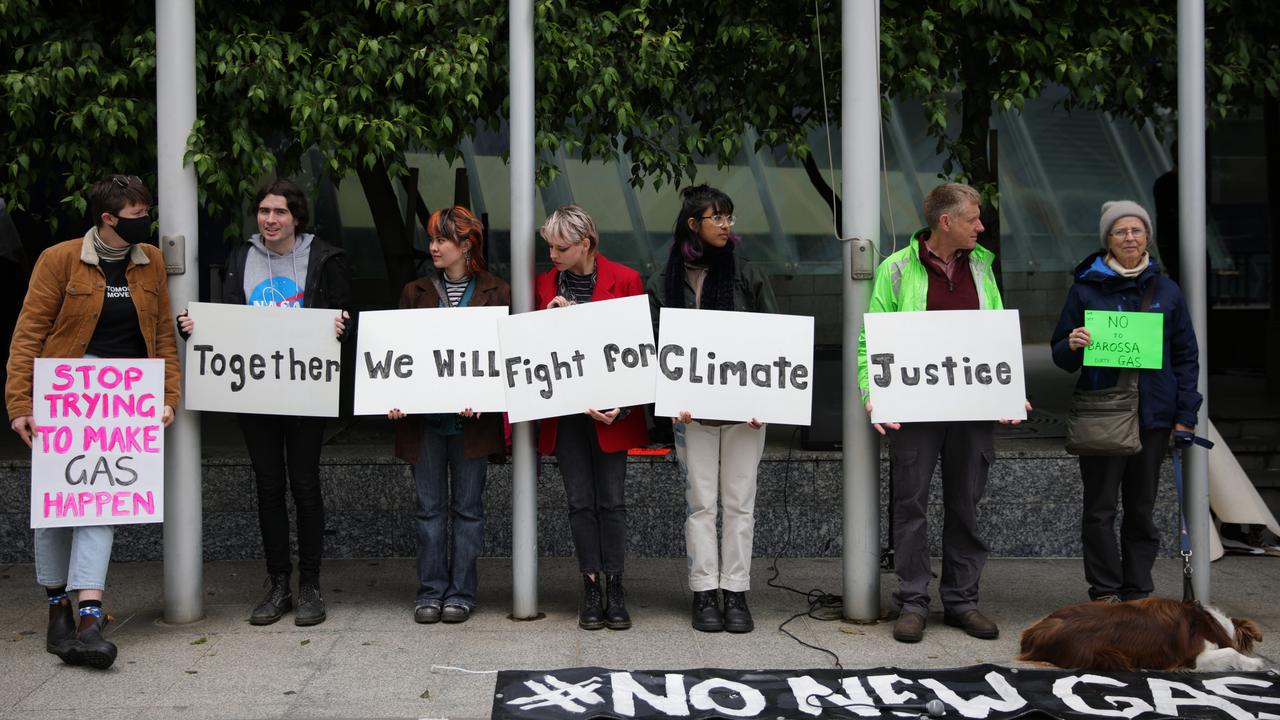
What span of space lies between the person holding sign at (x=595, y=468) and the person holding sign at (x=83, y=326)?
68.4 inches

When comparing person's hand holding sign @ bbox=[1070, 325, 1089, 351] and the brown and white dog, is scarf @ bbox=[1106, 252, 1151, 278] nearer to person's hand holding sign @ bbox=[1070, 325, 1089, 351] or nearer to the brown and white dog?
person's hand holding sign @ bbox=[1070, 325, 1089, 351]

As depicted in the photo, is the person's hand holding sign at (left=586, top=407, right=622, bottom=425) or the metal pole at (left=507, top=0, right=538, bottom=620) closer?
the person's hand holding sign at (left=586, top=407, right=622, bottom=425)

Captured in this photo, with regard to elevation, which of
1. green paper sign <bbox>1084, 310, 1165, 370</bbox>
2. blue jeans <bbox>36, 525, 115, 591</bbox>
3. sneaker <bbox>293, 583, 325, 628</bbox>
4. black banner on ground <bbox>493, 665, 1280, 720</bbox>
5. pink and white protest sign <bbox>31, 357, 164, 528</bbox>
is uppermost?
green paper sign <bbox>1084, 310, 1165, 370</bbox>

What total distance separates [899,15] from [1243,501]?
10.8 ft

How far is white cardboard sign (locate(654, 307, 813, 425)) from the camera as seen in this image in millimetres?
5602

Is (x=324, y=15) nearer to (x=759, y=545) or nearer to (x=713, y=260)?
(x=713, y=260)

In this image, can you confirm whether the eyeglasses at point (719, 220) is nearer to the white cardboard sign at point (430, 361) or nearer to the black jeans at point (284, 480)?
the white cardboard sign at point (430, 361)

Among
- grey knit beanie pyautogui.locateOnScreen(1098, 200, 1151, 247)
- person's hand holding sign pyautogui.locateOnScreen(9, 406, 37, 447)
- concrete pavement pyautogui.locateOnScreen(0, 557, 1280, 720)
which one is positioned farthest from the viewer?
grey knit beanie pyautogui.locateOnScreen(1098, 200, 1151, 247)

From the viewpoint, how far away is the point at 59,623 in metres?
5.40

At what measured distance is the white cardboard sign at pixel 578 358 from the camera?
18.5 feet

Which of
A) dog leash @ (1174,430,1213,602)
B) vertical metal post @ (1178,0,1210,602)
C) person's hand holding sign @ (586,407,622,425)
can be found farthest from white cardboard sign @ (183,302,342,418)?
vertical metal post @ (1178,0,1210,602)

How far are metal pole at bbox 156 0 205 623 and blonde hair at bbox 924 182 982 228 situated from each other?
321 cm

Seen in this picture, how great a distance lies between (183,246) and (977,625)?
3.80 m

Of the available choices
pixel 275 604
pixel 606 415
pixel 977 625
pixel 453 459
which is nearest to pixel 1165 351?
pixel 977 625
